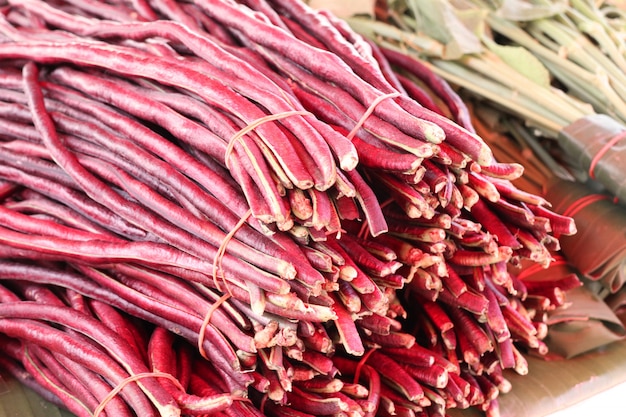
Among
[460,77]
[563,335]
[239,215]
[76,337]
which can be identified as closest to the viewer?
[239,215]

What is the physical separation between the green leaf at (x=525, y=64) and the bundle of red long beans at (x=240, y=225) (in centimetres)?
73

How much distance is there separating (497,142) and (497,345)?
89 cm

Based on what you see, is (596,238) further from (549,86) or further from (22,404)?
(22,404)

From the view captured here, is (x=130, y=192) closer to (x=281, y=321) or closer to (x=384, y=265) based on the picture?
(x=281, y=321)

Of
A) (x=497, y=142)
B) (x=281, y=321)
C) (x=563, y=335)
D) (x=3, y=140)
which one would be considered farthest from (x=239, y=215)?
(x=497, y=142)

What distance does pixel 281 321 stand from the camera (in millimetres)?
1150

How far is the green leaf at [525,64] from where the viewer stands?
2.11 m

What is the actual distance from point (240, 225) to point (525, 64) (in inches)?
55.6

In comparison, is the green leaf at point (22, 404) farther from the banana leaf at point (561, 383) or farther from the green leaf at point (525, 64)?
the green leaf at point (525, 64)

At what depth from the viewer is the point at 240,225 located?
3.76 feet

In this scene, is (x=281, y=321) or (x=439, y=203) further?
(x=439, y=203)

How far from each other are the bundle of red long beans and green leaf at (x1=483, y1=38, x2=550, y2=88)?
73 cm

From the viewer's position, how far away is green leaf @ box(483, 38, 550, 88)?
2113 mm

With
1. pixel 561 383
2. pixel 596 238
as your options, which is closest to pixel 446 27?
pixel 596 238
